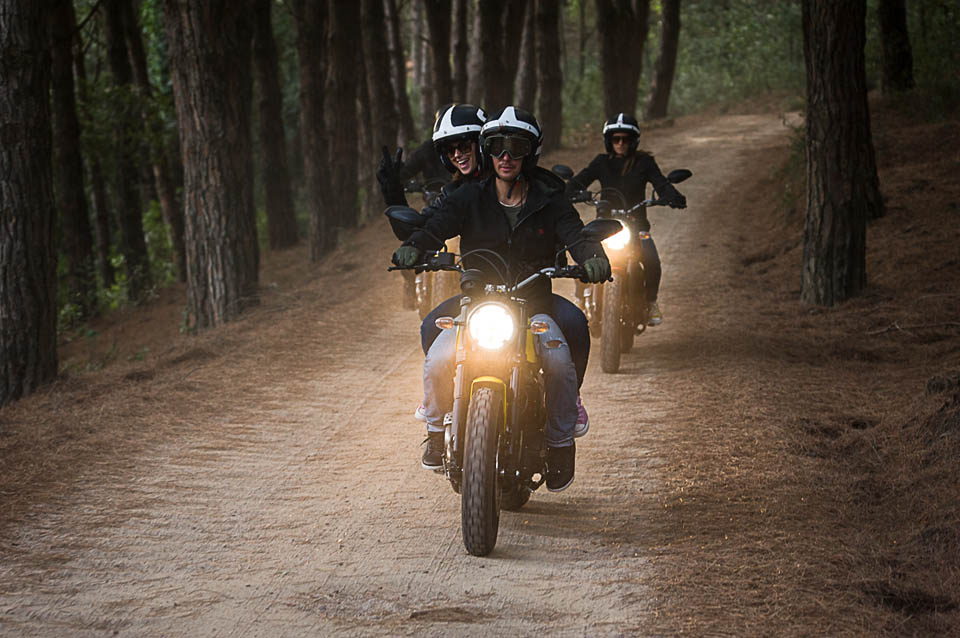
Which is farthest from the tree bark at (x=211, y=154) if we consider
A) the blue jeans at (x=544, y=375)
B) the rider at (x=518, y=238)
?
the blue jeans at (x=544, y=375)

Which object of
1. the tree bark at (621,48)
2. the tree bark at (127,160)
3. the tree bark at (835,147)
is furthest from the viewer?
the tree bark at (621,48)

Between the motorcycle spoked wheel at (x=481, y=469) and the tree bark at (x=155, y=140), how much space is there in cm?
1814

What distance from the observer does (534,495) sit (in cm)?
650

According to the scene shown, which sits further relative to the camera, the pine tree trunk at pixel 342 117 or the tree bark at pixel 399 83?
the tree bark at pixel 399 83

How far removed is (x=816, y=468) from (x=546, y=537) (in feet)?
6.96

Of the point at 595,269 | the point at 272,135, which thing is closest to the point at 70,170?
the point at 272,135

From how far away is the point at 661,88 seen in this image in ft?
113

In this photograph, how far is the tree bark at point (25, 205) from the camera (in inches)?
395

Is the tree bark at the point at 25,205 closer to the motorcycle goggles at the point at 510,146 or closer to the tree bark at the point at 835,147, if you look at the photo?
the motorcycle goggles at the point at 510,146

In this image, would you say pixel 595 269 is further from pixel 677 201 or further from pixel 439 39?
pixel 439 39

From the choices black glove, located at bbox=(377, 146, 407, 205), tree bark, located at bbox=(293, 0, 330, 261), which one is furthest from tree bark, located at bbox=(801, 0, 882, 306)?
tree bark, located at bbox=(293, 0, 330, 261)

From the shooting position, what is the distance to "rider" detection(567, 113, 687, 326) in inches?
393

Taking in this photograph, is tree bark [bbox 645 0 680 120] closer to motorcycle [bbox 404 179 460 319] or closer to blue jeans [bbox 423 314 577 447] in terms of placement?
motorcycle [bbox 404 179 460 319]

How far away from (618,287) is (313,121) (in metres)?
12.8
